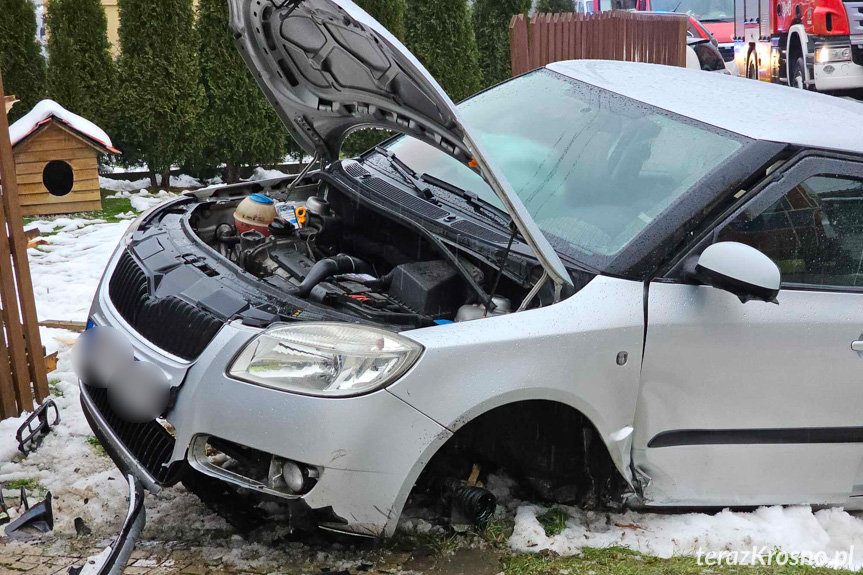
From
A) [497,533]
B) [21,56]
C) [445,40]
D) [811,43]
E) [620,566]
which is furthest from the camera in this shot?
[811,43]

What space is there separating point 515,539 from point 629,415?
0.55 m

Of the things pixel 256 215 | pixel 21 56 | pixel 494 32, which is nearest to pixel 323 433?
pixel 256 215

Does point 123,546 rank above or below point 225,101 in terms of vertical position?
below

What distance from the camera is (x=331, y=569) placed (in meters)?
2.66

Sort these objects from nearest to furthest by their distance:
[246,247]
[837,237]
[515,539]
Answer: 1. [515,539]
2. [837,237]
3. [246,247]

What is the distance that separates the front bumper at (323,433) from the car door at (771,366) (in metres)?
0.83

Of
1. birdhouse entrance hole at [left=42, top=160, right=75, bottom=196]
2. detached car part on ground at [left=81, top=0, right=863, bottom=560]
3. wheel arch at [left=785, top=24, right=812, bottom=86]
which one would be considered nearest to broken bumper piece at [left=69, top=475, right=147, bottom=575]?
detached car part on ground at [left=81, top=0, right=863, bottom=560]

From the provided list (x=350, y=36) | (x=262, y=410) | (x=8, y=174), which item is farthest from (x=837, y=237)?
(x=8, y=174)

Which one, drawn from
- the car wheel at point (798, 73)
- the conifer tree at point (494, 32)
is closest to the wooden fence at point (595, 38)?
the conifer tree at point (494, 32)

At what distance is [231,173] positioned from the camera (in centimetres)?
1035

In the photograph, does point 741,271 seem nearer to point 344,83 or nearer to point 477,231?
point 477,231

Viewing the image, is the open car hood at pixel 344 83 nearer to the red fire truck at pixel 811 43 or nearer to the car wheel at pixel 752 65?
the red fire truck at pixel 811 43

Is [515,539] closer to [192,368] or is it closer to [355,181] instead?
[192,368]

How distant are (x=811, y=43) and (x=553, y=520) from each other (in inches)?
445
